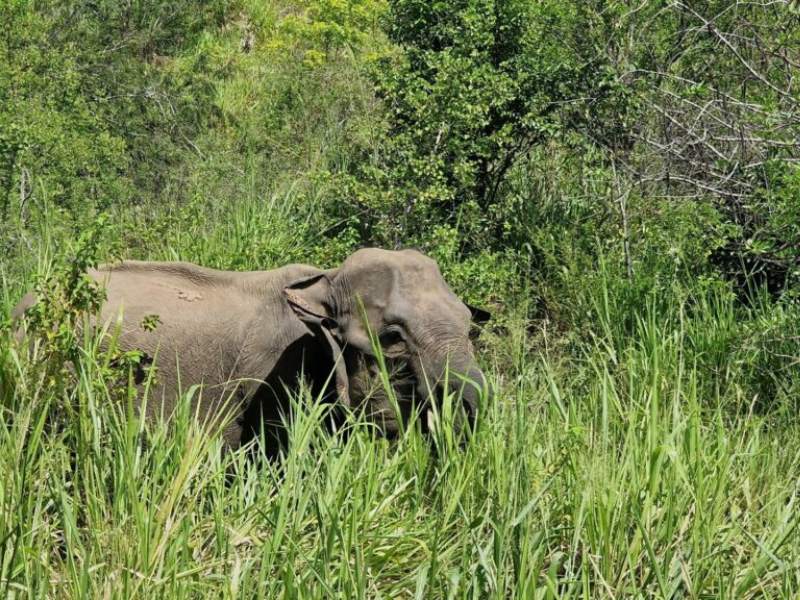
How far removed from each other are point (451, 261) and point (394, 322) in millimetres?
2608

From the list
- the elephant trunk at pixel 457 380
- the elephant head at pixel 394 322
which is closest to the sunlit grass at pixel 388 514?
the elephant trunk at pixel 457 380

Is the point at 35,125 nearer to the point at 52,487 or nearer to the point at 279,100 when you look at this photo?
the point at 279,100

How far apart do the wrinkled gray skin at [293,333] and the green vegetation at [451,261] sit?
0.76ft

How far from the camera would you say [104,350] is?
5520 mm

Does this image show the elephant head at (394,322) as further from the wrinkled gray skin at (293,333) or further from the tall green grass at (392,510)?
the tall green grass at (392,510)

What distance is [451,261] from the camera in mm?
8195

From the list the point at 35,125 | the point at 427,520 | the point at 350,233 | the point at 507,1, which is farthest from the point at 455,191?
the point at 427,520

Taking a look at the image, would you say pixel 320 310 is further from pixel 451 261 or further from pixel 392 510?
pixel 451 261

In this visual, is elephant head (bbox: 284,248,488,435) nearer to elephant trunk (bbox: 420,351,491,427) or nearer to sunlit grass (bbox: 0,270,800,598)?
elephant trunk (bbox: 420,351,491,427)

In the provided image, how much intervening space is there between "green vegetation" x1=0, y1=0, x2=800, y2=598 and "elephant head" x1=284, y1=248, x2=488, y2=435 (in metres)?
0.22

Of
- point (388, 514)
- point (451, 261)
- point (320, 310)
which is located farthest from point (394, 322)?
point (451, 261)

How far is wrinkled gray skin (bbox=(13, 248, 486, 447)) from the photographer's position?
5570 millimetres

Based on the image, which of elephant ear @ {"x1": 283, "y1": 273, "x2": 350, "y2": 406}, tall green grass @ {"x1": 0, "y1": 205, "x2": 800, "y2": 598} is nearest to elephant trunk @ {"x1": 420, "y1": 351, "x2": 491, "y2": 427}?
tall green grass @ {"x1": 0, "y1": 205, "x2": 800, "y2": 598}

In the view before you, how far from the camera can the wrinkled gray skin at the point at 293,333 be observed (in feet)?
18.3
